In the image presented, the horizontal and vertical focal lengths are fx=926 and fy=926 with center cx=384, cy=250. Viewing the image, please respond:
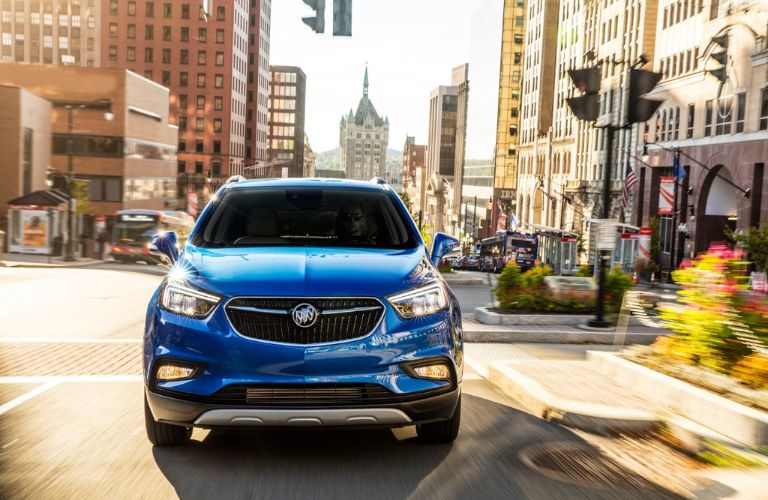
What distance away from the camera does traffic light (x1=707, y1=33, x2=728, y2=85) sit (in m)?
Answer: 50.3

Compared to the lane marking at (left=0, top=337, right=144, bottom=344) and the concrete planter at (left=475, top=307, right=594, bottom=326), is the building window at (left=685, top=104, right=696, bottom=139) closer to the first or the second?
the concrete planter at (left=475, top=307, right=594, bottom=326)

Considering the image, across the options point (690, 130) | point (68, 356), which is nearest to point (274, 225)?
point (68, 356)

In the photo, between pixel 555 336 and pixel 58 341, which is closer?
pixel 58 341

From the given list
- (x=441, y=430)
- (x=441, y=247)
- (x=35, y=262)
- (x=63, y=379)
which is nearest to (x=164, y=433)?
(x=441, y=430)

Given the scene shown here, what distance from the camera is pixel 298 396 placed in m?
5.34

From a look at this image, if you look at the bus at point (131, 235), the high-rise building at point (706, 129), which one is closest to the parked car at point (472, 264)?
the high-rise building at point (706, 129)

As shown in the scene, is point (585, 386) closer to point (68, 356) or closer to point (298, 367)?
point (298, 367)

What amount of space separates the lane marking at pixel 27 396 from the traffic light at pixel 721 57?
47978mm

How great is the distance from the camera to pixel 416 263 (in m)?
6.16

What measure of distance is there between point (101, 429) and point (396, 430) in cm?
214

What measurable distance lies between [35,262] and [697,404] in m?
39.7

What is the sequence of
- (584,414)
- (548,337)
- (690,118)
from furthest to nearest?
(690,118)
(548,337)
(584,414)

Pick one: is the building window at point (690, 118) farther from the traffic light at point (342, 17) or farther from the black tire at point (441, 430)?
the black tire at point (441, 430)

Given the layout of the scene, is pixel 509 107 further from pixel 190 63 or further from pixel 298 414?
pixel 298 414
